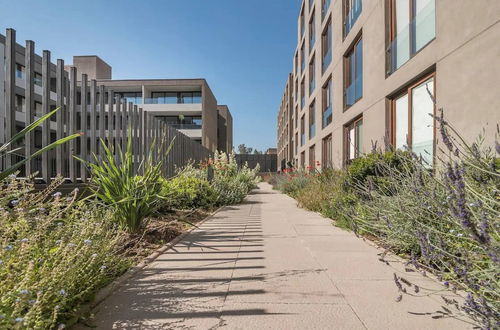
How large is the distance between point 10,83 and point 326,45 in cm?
1370

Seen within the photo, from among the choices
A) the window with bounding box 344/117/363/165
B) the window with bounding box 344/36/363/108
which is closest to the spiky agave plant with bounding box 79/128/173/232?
the window with bounding box 344/117/363/165

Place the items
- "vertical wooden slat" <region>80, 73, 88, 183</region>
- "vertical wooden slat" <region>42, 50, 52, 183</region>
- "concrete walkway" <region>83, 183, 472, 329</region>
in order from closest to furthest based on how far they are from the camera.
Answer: "concrete walkway" <region>83, 183, 472, 329</region>
"vertical wooden slat" <region>42, 50, 52, 183</region>
"vertical wooden slat" <region>80, 73, 88, 183</region>

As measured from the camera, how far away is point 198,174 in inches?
372

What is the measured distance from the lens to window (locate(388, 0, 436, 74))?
19.9 feet

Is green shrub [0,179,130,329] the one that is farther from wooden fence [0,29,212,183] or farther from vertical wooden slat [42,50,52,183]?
vertical wooden slat [42,50,52,183]

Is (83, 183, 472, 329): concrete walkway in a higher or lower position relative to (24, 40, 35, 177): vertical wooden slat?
lower

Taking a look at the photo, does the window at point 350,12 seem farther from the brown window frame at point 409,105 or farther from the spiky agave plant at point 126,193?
the spiky agave plant at point 126,193

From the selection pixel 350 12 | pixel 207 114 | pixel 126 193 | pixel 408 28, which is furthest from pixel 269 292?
pixel 207 114

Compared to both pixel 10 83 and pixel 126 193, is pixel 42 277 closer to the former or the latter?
pixel 126 193

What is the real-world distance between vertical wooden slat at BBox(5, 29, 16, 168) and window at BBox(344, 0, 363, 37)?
30.6 ft

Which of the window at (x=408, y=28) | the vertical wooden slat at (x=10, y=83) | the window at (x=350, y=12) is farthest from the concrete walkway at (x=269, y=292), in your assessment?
the window at (x=350, y=12)

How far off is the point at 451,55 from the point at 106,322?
616 cm

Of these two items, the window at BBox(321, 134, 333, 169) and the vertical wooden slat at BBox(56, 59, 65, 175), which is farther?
the window at BBox(321, 134, 333, 169)

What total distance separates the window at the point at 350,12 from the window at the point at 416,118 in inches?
160
